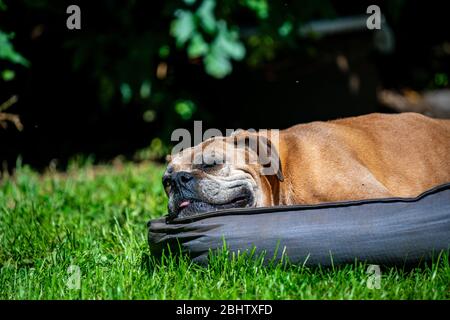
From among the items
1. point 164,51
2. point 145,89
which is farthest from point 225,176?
point 164,51

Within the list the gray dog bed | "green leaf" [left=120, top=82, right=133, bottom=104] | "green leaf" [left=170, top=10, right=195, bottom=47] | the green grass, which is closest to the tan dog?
the gray dog bed

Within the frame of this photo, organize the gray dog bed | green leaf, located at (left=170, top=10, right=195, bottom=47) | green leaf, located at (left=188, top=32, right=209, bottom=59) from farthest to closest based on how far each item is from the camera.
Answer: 1. green leaf, located at (left=188, top=32, right=209, bottom=59)
2. green leaf, located at (left=170, top=10, right=195, bottom=47)
3. the gray dog bed

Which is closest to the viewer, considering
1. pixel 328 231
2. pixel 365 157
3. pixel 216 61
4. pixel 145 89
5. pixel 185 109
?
pixel 328 231

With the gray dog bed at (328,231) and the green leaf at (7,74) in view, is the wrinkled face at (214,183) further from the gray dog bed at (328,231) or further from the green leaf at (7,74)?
the green leaf at (7,74)

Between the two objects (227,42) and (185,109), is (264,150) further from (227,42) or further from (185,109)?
(185,109)

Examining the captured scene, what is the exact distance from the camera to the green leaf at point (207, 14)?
21.1 feet

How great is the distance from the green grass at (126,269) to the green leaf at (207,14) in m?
2.03

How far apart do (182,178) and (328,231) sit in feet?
3.40

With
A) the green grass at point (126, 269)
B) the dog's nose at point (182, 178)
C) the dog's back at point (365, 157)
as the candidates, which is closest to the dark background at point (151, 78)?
the green grass at point (126, 269)

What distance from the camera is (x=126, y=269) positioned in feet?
11.3

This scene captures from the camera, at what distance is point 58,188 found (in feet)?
18.7

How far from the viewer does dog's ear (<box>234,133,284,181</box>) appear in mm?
3959

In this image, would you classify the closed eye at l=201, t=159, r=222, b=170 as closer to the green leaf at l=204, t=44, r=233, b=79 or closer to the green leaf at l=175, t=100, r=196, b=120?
the green leaf at l=204, t=44, r=233, b=79
